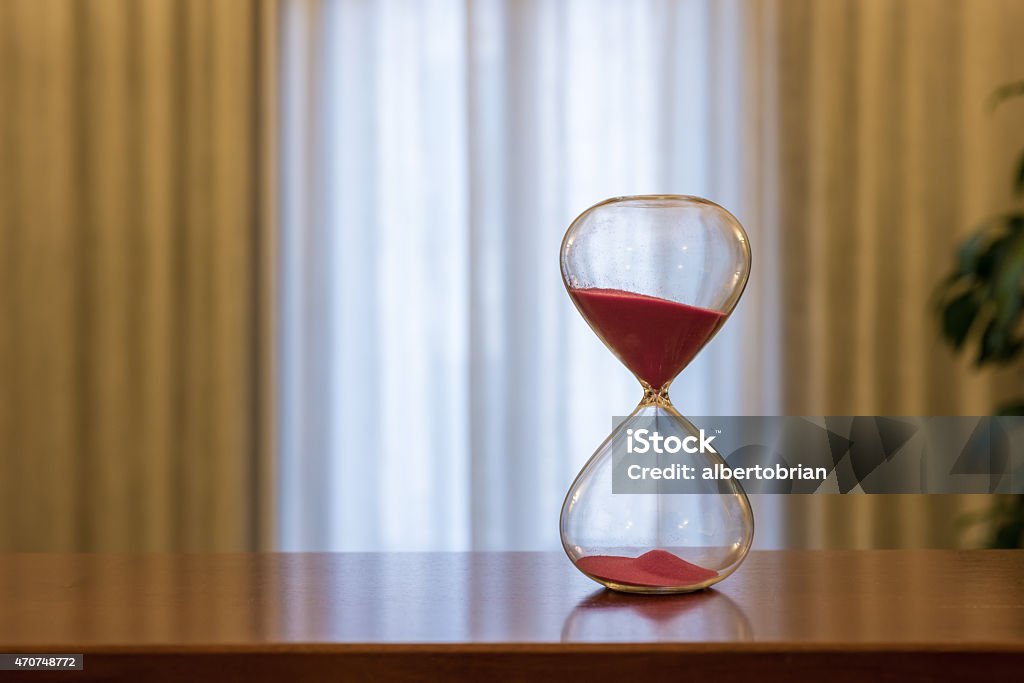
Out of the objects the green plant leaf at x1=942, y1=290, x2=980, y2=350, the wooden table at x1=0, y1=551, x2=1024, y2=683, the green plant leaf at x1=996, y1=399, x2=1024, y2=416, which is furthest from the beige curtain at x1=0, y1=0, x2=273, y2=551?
the wooden table at x1=0, y1=551, x2=1024, y2=683

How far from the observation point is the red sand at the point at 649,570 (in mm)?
656

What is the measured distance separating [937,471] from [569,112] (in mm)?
1352

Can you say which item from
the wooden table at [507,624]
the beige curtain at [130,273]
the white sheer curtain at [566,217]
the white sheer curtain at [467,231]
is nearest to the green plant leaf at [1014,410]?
the white sheer curtain at [566,217]

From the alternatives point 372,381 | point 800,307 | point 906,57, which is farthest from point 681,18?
point 372,381

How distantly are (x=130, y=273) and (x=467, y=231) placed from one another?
91 centimetres

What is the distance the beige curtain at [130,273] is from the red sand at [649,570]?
2164 millimetres

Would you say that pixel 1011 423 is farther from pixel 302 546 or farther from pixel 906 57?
pixel 302 546

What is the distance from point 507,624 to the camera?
563 millimetres

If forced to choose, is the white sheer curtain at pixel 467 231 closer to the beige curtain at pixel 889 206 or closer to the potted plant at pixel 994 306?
the beige curtain at pixel 889 206

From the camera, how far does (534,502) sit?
106 inches

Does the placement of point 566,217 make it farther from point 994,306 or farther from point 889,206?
point 994,306
